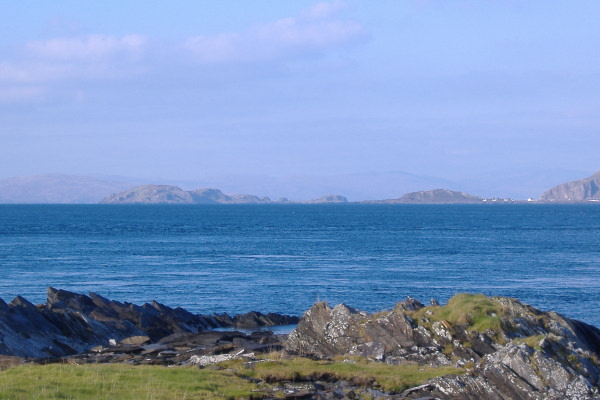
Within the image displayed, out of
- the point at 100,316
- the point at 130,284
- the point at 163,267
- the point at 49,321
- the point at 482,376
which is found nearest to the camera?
the point at 482,376

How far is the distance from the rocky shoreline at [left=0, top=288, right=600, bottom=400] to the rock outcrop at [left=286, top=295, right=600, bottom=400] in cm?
3

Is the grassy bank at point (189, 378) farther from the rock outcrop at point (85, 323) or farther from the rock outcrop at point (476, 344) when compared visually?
the rock outcrop at point (85, 323)

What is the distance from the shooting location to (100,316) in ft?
129

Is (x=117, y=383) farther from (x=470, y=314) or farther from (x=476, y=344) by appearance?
(x=470, y=314)

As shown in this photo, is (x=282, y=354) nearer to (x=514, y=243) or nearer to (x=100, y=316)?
(x=100, y=316)

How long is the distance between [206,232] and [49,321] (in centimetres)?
9796

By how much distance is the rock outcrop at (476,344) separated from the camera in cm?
1792

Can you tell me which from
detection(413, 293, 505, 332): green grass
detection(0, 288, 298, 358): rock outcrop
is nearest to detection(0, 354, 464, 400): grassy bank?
detection(413, 293, 505, 332): green grass

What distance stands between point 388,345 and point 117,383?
34.7ft

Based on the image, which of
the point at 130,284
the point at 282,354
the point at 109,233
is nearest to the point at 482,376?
the point at 282,354

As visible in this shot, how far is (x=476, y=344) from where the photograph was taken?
2453 cm

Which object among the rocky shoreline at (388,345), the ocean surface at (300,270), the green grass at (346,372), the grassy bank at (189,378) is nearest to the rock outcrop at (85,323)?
the rocky shoreline at (388,345)

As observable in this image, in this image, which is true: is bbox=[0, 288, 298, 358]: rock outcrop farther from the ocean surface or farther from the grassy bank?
the grassy bank

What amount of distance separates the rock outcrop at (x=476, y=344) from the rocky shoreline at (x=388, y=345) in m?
0.03
